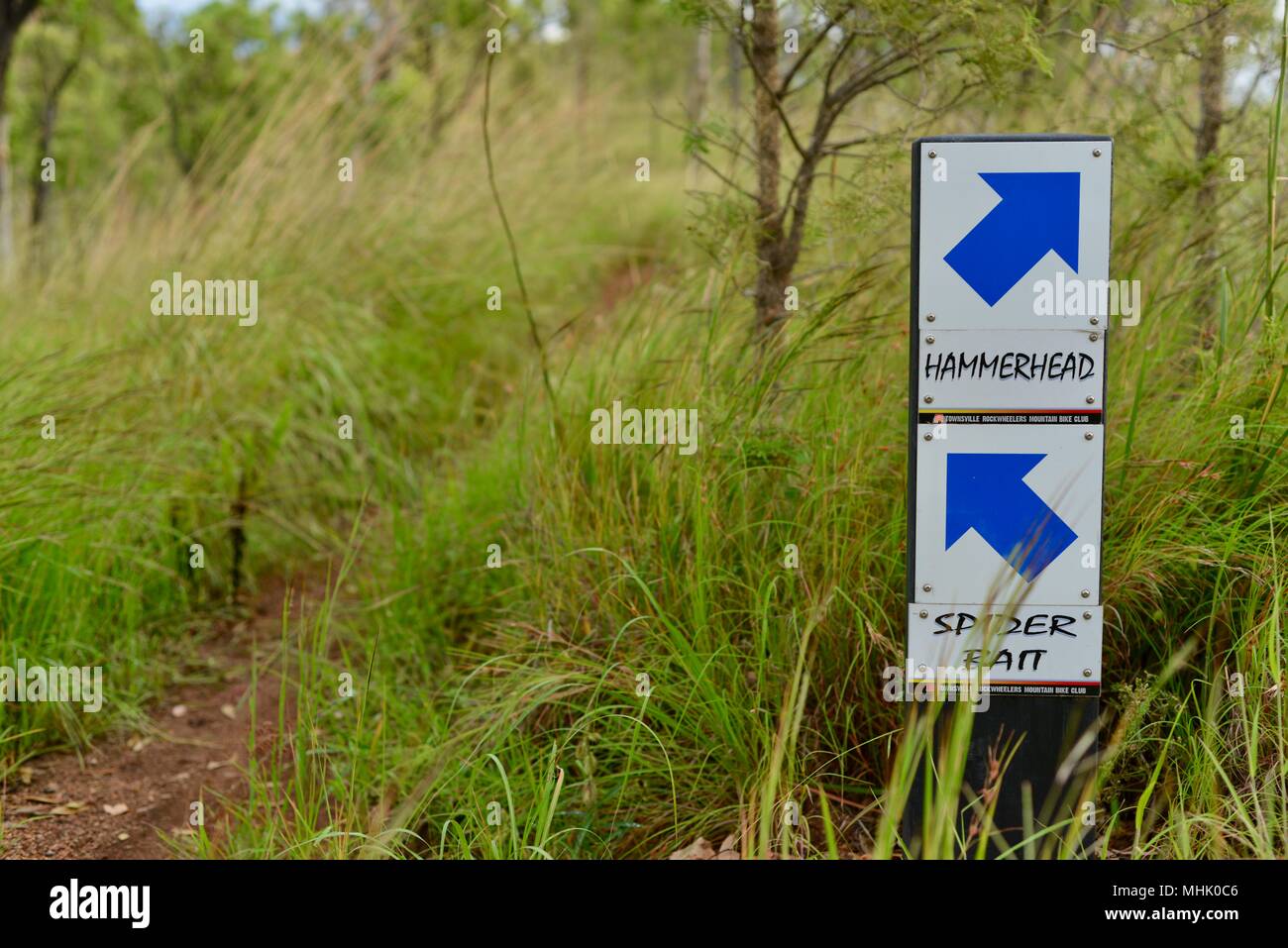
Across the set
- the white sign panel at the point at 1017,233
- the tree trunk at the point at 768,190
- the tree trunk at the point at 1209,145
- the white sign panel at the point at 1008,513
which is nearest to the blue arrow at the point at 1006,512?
the white sign panel at the point at 1008,513

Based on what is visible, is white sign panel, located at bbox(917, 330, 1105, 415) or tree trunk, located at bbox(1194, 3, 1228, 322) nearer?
white sign panel, located at bbox(917, 330, 1105, 415)

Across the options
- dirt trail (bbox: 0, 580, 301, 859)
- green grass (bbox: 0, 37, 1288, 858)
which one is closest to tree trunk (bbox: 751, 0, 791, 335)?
green grass (bbox: 0, 37, 1288, 858)

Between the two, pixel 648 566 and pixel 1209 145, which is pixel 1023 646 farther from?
pixel 1209 145

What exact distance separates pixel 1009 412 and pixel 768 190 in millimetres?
1399

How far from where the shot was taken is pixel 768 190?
3434 mm

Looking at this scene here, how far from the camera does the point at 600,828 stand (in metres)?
2.67

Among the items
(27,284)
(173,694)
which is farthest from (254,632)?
(27,284)

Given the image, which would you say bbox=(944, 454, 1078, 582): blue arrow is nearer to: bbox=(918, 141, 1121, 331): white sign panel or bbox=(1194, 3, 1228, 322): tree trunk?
bbox=(918, 141, 1121, 331): white sign panel

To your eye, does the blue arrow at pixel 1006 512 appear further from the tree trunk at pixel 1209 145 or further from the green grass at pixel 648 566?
the tree trunk at pixel 1209 145

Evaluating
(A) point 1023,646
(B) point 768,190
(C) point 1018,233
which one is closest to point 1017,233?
(C) point 1018,233

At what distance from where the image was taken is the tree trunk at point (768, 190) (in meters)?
3.38

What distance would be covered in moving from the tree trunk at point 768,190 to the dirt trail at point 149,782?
6.00ft

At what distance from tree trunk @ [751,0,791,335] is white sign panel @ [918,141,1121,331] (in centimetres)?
109

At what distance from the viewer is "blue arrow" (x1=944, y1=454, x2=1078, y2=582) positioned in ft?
7.48
